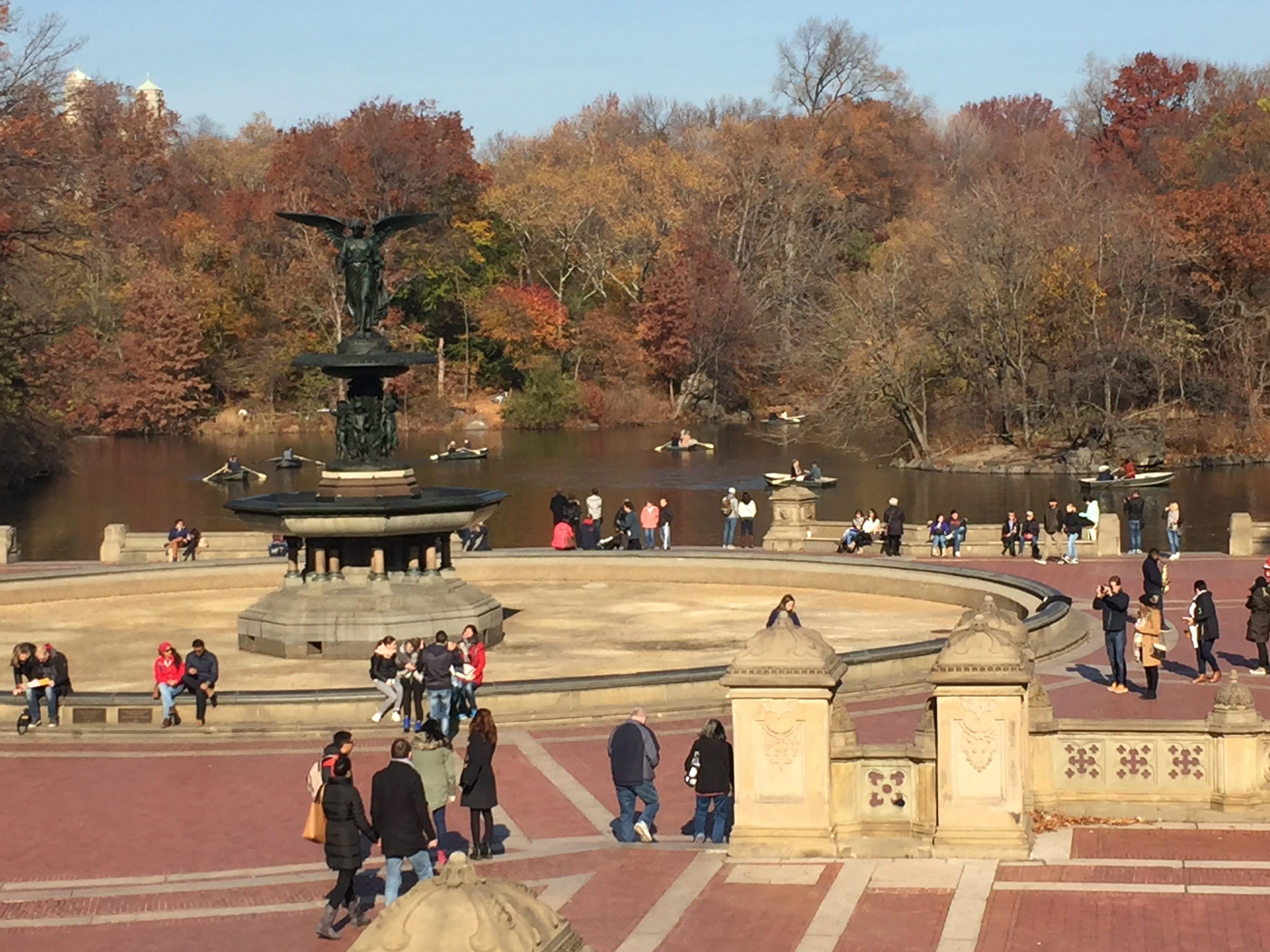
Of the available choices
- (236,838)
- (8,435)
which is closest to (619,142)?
(8,435)

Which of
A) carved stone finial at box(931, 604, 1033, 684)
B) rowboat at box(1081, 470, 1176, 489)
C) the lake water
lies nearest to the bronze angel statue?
carved stone finial at box(931, 604, 1033, 684)

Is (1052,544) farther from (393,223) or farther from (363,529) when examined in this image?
(363,529)

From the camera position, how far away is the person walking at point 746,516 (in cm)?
4825

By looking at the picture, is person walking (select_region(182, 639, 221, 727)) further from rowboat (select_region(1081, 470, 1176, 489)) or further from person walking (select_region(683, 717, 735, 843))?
rowboat (select_region(1081, 470, 1176, 489))

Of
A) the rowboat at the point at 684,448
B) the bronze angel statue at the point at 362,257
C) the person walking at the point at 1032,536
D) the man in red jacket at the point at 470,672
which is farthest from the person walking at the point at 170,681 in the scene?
the rowboat at the point at 684,448

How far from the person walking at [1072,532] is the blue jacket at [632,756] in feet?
80.5

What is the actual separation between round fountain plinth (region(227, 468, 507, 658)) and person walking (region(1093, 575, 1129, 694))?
894 cm

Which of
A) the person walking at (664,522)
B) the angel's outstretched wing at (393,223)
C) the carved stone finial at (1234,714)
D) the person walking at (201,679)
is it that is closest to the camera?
the carved stone finial at (1234,714)

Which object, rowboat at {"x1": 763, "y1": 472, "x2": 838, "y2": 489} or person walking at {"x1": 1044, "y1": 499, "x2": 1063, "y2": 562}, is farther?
rowboat at {"x1": 763, "y1": 472, "x2": 838, "y2": 489}

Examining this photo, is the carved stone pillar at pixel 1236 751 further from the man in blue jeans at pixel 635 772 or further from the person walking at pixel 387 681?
the person walking at pixel 387 681

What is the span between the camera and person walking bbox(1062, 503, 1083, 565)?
136 ft

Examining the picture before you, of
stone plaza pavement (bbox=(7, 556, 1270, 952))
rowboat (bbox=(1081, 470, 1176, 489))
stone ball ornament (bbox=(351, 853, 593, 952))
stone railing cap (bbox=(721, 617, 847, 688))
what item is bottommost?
stone plaza pavement (bbox=(7, 556, 1270, 952))

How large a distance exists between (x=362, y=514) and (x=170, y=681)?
6.09 metres

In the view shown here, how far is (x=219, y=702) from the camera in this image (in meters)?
24.0
